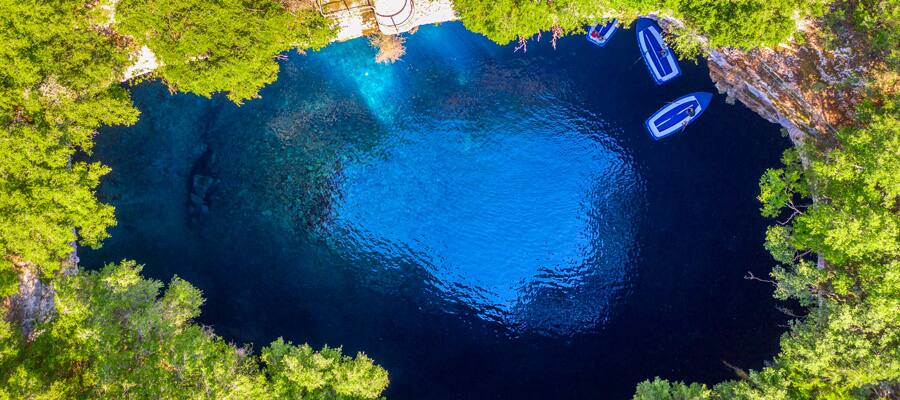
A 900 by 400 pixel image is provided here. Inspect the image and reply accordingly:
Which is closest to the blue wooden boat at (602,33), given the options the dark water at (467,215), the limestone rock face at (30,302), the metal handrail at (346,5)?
the dark water at (467,215)

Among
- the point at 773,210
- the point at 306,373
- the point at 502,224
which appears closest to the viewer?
the point at 306,373

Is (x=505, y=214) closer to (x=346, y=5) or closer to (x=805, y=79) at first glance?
(x=346, y=5)

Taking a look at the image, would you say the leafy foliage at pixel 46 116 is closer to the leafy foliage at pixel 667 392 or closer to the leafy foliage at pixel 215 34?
the leafy foliage at pixel 215 34

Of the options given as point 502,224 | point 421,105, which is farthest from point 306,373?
point 421,105

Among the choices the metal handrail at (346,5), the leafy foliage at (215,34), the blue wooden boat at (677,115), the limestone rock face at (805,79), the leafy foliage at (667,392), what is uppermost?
the metal handrail at (346,5)

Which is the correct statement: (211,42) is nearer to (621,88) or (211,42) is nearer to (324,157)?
(324,157)
